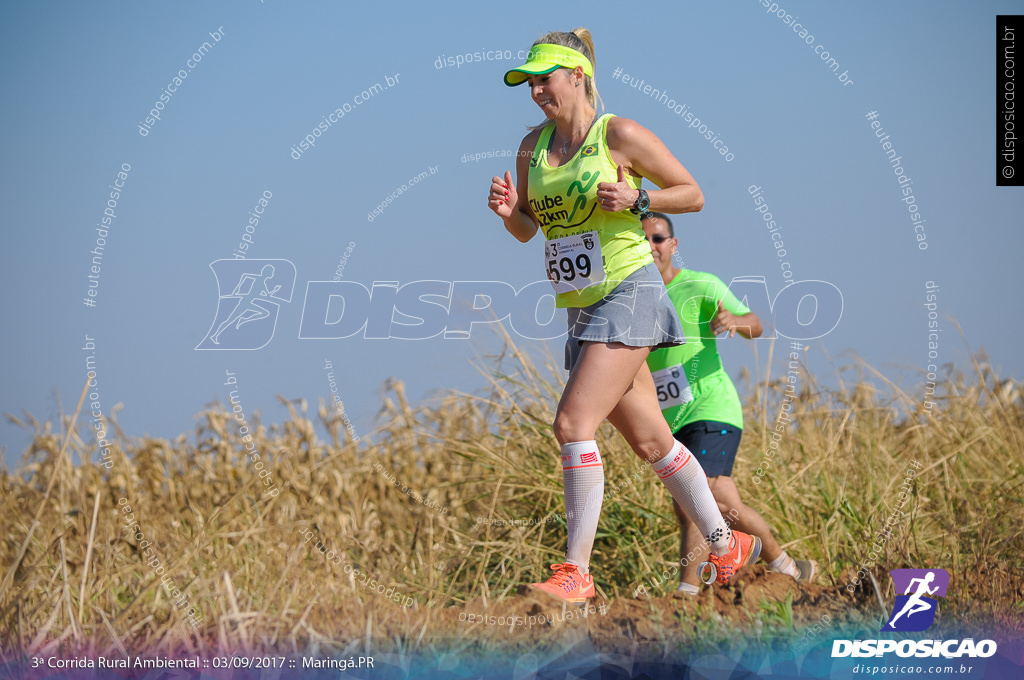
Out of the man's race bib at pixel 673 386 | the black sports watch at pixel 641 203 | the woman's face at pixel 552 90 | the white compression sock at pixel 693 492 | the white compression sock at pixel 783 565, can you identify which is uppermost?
the woman's face at pixel 552 90

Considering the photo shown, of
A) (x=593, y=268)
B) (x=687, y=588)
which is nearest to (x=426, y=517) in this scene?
(x=687, y=588)

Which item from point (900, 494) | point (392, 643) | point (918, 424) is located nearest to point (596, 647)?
point (392, 643)

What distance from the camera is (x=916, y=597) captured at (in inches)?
139

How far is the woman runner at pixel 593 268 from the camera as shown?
3.54m

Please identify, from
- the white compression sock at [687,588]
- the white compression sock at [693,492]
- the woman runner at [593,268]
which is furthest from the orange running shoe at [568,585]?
the white compression sock at [687,588]

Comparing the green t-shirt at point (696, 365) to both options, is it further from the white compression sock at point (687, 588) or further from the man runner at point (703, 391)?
the white compression sock at point (687, 588)

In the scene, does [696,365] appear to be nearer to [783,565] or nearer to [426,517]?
[783,565]

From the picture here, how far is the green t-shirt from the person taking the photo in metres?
4.49

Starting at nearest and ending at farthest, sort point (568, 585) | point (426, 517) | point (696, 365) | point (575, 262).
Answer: point (568, 585), point (575, 262), point (696, 365), point (426, 517)

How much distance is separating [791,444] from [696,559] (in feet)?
6.20

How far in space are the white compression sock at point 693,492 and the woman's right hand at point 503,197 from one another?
44.8 inches

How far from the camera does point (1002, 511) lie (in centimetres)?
535

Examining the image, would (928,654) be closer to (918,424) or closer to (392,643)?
(392,643)

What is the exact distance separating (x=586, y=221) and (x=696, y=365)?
131 centimetres
